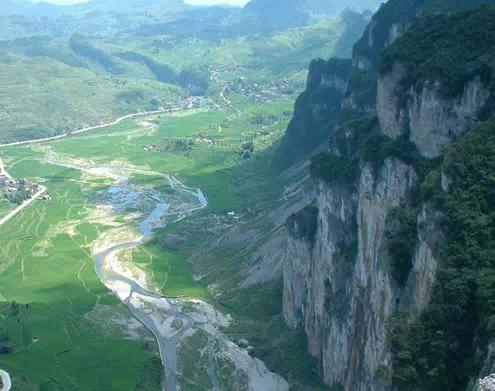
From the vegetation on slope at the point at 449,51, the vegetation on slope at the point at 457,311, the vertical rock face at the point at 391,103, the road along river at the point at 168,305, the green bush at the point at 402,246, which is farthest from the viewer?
the road along river at the point at 168,305

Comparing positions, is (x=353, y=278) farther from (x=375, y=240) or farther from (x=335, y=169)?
(x=335, y=169)

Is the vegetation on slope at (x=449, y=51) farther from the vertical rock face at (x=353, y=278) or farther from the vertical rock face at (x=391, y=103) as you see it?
the vertical rock face at (x=353, y=278)

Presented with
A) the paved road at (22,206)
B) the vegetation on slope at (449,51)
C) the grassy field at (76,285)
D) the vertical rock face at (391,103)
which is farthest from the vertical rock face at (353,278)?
the paved road at (22,206)

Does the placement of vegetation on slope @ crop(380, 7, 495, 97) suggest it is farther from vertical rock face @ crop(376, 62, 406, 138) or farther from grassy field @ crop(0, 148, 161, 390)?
grassy field @ crop(0, 148, 161, 390)

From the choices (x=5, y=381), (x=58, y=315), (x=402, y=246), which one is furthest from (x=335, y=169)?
(x=58, y=315)

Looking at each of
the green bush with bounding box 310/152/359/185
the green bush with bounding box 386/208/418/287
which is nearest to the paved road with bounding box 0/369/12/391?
the green bush with bounding box 310/152/359/185

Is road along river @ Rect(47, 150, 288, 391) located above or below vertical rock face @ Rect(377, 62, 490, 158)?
below

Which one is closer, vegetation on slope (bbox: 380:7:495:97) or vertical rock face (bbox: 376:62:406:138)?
vegetation on slope (bbox: 380:7:495:97)

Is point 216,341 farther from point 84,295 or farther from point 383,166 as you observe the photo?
point 383,166

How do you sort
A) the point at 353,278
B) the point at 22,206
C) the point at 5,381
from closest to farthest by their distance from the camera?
the point at 353,278 < the point at 5,381 < the point at 22,206
